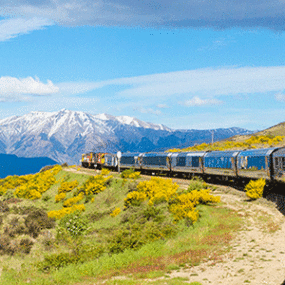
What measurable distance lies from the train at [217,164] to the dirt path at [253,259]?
6480 mm

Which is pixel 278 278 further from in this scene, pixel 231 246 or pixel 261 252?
pixel 231 246

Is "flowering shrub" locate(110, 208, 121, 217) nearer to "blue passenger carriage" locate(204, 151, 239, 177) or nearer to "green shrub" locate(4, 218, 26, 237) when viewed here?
"green shrub" locate(4, 218, 26, 237)

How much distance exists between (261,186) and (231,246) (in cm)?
1064

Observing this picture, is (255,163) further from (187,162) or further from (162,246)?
(187,162)

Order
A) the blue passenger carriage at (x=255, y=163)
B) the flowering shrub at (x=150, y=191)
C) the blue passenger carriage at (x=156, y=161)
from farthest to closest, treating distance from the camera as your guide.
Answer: the blue passenger carriage at (x=156, y=161) → the flowering shrub at (x=150, y=191) → the blue passenger carriage at (x=255, y=163)

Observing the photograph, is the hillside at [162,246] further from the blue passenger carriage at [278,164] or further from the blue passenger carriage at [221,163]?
the blue passenger carriage at [221,163]

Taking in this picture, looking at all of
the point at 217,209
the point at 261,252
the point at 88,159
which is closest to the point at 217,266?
the point at 261,252

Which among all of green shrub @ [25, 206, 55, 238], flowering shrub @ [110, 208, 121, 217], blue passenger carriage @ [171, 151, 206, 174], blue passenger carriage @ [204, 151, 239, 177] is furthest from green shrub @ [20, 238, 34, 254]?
blue passenger carriage @ [171, 151, 206, 174]

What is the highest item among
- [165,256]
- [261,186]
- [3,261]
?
[261,186]

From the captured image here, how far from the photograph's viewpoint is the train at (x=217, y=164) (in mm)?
27856

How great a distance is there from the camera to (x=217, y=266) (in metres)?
14.3

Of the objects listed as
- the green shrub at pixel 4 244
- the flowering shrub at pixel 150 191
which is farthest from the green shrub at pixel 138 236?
the green shrub at pixel 4 244

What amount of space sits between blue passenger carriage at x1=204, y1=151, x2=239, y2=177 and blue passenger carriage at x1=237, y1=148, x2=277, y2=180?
1.12 meters

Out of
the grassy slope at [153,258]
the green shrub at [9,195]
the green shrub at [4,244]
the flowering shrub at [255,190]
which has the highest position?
the flowering shrub at [255,190]
